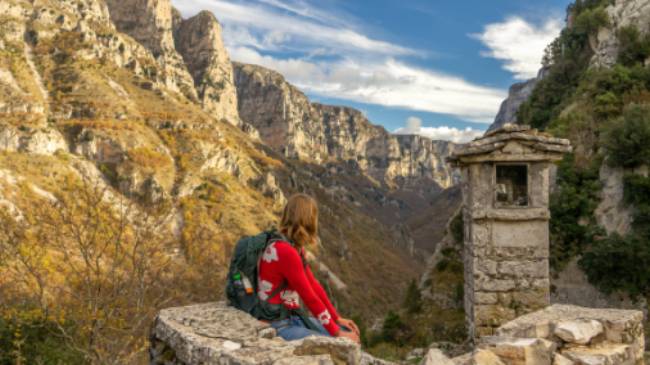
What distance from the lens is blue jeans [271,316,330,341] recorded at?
11.4ft

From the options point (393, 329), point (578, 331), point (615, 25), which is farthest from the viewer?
point (615, 25)

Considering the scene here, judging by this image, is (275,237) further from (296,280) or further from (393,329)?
(393,329)

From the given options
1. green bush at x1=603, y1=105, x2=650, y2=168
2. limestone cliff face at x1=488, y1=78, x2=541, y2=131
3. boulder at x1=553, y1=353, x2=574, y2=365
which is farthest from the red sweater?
limestone cliff face at x1=488, y1=78, x2=541, y2=131

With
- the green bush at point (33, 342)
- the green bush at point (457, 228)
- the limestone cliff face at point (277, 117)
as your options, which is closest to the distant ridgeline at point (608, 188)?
the green bush at point (457, 228)

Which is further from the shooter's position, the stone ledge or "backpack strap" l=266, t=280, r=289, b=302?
"backpack strap" l=266, t=280, r=289, b=302

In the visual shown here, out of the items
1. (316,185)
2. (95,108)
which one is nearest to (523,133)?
(95,108)

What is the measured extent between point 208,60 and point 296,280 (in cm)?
15106

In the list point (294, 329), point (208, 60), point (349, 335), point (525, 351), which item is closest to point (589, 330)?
point (525, 351)

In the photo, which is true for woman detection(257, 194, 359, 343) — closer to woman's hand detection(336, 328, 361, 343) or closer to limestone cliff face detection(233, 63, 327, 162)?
woman's hand detection(336, 328, 361, 343)

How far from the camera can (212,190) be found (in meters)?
66.1

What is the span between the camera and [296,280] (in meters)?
3.48

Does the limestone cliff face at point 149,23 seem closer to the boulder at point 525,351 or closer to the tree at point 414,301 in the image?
the tree at point 414,301

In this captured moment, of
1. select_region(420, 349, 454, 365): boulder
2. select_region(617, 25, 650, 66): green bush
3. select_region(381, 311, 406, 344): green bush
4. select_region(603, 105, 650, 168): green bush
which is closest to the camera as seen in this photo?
select_region(420, 349, 454, 365): boulder

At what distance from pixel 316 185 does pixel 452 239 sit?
109m
